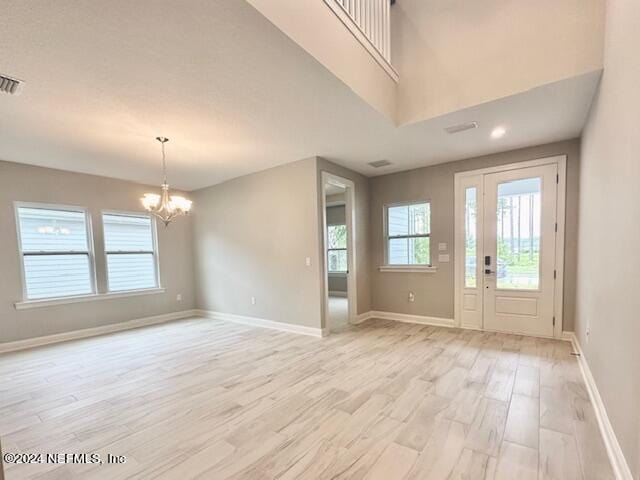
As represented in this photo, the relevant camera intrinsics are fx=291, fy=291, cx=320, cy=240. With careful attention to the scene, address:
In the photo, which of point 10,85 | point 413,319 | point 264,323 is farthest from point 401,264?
point 10,85

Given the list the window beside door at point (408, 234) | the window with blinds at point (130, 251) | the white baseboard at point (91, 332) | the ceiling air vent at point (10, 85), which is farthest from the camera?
the window with blinds at point (130, 251)

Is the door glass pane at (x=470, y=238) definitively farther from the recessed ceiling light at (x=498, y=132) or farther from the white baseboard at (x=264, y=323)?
the white baseboard at (x=264, y=323)

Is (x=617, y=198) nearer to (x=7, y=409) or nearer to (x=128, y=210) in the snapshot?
(x=7, y=409)

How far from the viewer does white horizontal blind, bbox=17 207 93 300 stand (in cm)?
430

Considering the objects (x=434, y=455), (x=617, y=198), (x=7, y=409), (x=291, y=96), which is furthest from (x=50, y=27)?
(x=617, y=198)

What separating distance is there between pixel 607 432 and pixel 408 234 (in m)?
3.44

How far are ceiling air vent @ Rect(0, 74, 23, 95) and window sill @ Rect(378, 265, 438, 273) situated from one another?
4.87 meters

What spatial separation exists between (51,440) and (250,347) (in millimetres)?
2068

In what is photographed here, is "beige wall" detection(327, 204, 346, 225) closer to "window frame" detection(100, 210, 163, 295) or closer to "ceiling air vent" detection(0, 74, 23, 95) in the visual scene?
"window frame" detection(100, 210, 163, 295)

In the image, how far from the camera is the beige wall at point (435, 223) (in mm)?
3689

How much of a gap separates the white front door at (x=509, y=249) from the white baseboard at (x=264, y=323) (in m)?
2.25

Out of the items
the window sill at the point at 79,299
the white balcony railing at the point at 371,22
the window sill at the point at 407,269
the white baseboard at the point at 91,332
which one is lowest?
the white baseboard at the point at 91,332

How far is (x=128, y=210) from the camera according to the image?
5.30 metres

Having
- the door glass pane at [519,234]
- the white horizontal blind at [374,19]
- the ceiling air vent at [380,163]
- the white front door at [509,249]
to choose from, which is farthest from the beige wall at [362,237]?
the door glass pane at [519,234]
